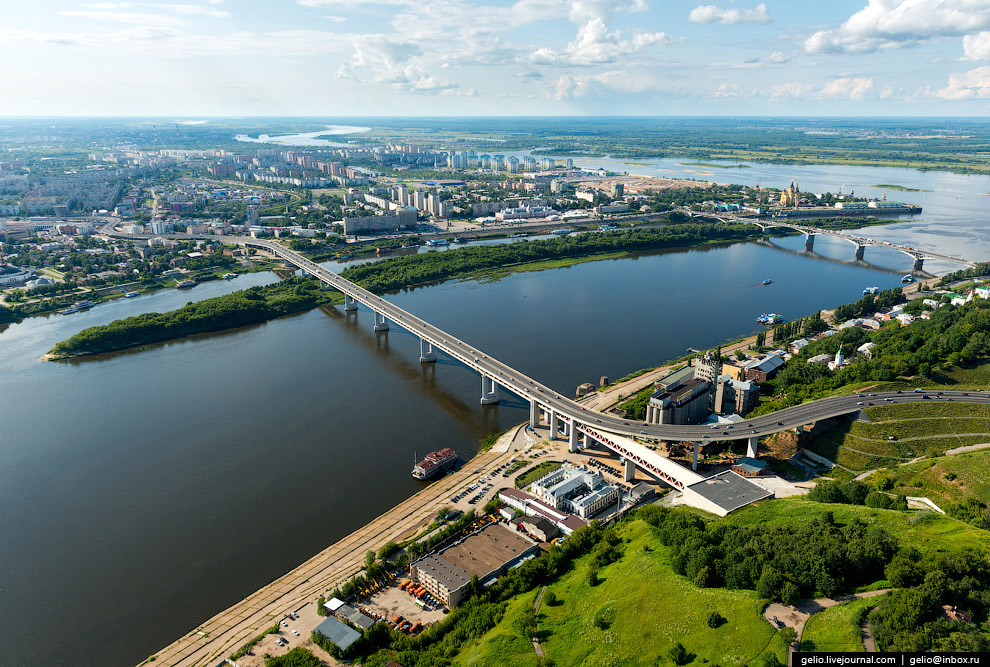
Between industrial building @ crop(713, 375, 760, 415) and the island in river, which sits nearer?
industrial building @ crop(713, 375, 760, 415)

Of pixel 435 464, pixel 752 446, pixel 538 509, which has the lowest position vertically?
pixel 538 509

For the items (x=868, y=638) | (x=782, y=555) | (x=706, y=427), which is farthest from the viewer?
(x=706, y=427)

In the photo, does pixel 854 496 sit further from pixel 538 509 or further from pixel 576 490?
pixel 538 509

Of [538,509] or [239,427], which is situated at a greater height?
[239,427]

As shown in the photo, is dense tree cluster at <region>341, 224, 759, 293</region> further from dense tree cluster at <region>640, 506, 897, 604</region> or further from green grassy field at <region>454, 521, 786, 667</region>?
dense tree cluster at <region>640, 506, 897, 604</region>

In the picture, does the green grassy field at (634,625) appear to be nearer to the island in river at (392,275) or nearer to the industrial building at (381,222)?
the island in river at (392,275)

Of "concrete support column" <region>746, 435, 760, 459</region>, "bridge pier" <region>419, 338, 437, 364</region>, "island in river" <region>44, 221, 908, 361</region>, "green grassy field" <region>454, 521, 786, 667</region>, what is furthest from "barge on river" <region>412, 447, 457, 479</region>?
"island in river" <region>44, 221, 908, 361</region>

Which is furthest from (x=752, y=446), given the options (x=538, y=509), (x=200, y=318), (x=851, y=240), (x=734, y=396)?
(x=851, y=240)
